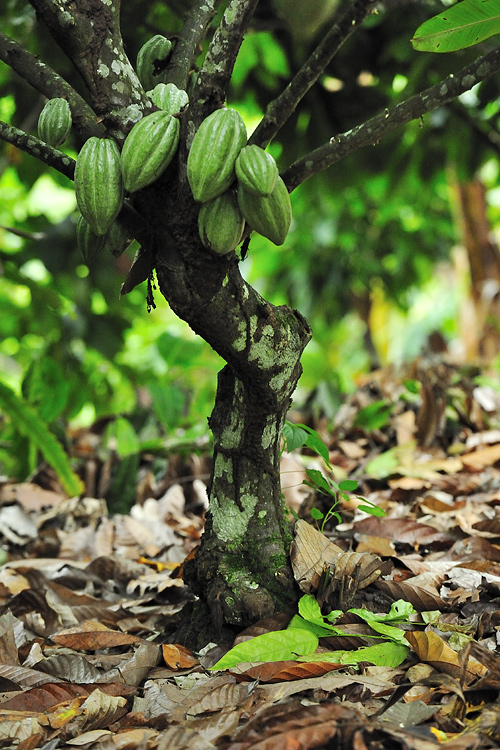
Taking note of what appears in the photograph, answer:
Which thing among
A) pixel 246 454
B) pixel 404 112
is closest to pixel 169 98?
pixel 404 112

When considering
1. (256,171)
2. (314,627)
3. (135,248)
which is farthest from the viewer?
(135,248)

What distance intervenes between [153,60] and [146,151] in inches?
11.1

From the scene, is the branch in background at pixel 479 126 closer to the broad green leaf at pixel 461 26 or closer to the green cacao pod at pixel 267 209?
the broad green leaf at pixel 461 26

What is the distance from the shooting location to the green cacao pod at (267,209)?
979mm

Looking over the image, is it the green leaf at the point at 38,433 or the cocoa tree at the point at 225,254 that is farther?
the green leaf at the point at 38,433

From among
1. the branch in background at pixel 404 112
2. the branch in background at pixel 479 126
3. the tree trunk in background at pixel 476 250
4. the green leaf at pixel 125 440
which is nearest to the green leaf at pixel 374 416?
the green leaf at pixel 125 440

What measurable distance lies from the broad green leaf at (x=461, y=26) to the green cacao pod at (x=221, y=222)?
0.36 meters

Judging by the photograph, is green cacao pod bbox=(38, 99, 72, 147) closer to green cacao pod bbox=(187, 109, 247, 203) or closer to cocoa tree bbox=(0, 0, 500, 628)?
cocoa tree bbox=(0, 0, 500, 628)

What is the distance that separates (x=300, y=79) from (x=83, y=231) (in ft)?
1.29

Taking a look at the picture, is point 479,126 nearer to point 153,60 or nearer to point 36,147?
point 153,60

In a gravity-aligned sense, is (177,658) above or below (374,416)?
below

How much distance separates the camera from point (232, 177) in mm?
991

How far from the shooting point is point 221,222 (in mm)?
1009

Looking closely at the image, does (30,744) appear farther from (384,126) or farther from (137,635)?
(384,126)
